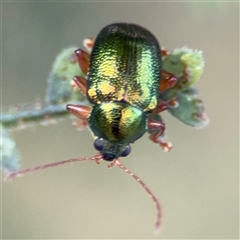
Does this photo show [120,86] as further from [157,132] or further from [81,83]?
[157,132]

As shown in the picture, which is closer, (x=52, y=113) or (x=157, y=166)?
(x=52, y=113)

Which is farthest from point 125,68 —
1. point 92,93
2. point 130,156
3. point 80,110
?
point 130,156

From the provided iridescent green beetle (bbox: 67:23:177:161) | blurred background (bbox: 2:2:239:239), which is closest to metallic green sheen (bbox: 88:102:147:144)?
iridescent green beetle (bbox: 67:23:177:161)

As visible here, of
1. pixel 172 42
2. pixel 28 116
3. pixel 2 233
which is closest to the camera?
pixel 28 116

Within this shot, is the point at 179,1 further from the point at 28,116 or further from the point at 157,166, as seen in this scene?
the point at 28,116

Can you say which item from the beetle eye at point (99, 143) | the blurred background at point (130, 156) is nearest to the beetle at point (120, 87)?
the beetle eye at point (99, 143)

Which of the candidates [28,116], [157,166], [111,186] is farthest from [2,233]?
[28,116]

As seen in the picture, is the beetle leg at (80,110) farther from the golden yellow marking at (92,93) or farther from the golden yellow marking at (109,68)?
the golden yellow marking at (109,68)

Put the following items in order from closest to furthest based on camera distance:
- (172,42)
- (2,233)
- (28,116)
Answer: (28,116), (2,233), (172,42)
